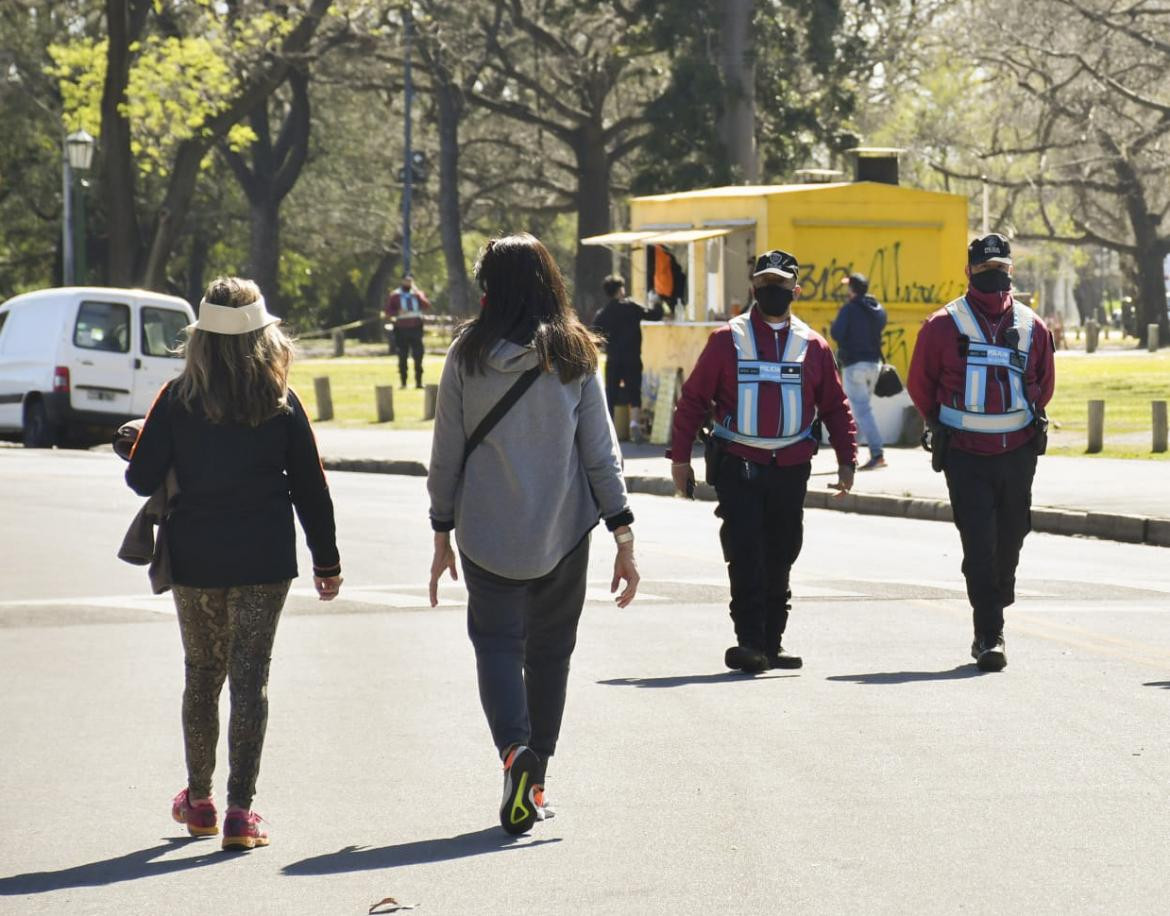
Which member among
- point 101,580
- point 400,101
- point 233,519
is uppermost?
point 400,101

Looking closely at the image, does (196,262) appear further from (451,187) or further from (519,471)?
(519,471)

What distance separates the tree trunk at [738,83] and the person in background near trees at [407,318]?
319 inches

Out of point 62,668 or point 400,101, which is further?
point 400,101

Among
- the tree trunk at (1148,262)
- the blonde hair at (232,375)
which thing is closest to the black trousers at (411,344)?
the blonde hair at (232,375)

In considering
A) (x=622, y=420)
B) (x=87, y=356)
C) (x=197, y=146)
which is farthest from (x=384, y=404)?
(x=197, y=146)

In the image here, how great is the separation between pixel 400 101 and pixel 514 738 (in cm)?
6015

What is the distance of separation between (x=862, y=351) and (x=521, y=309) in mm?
15018

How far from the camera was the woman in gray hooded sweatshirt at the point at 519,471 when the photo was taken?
6.45 meters

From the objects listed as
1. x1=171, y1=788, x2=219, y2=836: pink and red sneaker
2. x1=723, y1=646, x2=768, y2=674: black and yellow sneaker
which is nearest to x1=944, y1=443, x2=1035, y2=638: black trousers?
x1=723, y1=646, x2=768, y2=674: black and yellow sneaker

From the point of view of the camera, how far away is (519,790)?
20.8ft

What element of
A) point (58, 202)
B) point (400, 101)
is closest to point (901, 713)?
point (58, 202)

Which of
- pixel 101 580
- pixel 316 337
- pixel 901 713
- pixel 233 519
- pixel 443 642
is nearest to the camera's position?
pixel 233 519

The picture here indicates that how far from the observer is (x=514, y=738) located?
6.47m

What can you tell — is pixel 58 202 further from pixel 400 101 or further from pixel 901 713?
pixel 901 713
